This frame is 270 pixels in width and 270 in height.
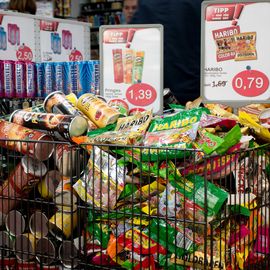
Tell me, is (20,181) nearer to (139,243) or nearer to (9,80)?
(139,243)

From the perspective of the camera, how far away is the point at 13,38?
3.63 m

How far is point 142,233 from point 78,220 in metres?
0.24

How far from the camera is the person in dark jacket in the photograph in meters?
2.95

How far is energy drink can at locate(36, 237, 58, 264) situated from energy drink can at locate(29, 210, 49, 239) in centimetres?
2

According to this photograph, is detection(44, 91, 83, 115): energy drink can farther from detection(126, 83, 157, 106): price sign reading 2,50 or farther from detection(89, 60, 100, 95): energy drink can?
detection(89, 60, 100, 95): energy drink can

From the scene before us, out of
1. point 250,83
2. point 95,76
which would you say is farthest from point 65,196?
point 95,76

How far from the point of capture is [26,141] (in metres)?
1.85

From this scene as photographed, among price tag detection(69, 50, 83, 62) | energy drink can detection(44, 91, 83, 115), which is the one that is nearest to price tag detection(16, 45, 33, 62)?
price tag detection(69, 50, 83, 62)

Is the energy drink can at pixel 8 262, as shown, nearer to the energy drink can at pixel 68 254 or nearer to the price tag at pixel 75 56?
the energy drink can at pixel 68 254

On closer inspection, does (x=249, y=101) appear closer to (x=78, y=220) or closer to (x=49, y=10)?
(x=78, y=220)

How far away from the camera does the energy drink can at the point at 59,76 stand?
9.80 feet

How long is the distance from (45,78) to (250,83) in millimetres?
1298

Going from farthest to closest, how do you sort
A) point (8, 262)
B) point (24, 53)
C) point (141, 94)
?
point (24, 53), point (141, 94), point (8, 262)

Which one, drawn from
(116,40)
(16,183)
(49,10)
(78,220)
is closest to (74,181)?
(78,220)
